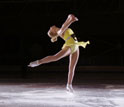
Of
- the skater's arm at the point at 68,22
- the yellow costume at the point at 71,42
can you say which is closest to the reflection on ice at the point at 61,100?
the yellow costume at the point at 71,42

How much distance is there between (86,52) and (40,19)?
314cm

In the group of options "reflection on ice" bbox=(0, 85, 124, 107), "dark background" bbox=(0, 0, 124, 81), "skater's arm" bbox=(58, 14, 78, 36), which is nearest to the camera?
"reflection on ice" bbox=(0, 85, 124, 107)

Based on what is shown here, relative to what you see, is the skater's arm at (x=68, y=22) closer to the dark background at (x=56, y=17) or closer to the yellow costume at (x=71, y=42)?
the yellow costume at (x=71, y=42)

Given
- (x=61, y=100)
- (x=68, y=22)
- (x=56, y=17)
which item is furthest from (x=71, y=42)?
(x=56, y=17)

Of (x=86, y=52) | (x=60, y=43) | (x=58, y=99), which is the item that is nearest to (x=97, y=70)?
(x=86, y=52)

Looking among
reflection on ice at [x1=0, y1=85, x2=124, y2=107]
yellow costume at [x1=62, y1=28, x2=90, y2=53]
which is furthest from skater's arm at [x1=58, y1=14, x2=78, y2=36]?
reflection on ice at [x1=0, y1=85, x2=124, y2=107]

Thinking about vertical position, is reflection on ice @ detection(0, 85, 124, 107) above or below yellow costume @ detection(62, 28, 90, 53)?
below

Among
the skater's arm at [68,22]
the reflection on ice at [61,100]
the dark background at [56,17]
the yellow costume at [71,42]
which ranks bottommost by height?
the reflection on ice at [61,100]

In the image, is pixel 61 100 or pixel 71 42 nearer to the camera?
pixel 61 100

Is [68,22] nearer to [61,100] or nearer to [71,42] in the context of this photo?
[71,42]

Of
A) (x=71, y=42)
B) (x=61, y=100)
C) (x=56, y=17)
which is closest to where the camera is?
(x=61, y=100)

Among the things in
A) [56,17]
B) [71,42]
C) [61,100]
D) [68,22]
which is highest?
[56,17]

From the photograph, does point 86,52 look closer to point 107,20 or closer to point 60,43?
point 60,43

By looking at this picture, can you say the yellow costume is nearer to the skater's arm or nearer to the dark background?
the skater's arm
